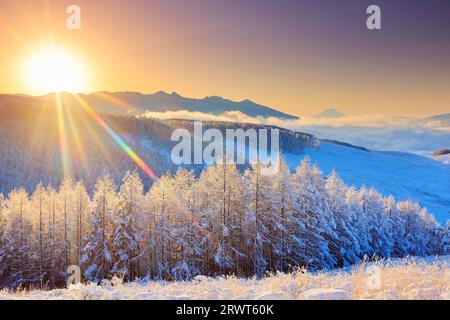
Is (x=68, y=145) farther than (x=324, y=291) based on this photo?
Yes

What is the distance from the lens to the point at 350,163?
7741 inches

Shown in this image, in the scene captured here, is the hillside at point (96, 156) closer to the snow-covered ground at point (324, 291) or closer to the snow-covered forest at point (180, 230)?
the snow-covered forest at point (180, 230)

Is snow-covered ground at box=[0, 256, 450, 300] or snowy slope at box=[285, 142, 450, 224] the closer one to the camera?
snow-covered ground at box=[0, 256, 450, 300]

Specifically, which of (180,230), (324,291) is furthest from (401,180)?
(324,291)

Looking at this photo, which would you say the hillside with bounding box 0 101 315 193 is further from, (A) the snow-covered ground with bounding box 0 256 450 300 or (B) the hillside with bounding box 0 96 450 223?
(A) the snow-covered ground with bounding box 0 256 450 300

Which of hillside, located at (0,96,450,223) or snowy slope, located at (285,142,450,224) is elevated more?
hillside, located at (0,96,450,223)

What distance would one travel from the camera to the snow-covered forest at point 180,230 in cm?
3081

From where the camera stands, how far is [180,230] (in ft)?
103

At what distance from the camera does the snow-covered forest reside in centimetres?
3081

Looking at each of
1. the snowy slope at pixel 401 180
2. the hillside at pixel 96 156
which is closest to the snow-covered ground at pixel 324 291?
the snowy slope at pixel 401 180

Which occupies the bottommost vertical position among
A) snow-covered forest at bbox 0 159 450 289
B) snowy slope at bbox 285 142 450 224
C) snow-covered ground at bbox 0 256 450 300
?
snowy slope at bbox 285 142 450 224

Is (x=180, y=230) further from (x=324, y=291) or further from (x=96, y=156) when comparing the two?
(x=96, y=156)

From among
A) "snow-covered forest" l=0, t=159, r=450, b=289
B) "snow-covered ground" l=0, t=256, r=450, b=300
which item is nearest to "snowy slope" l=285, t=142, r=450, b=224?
"snow-covered forest" l=0, t=159, r=450, b=289
